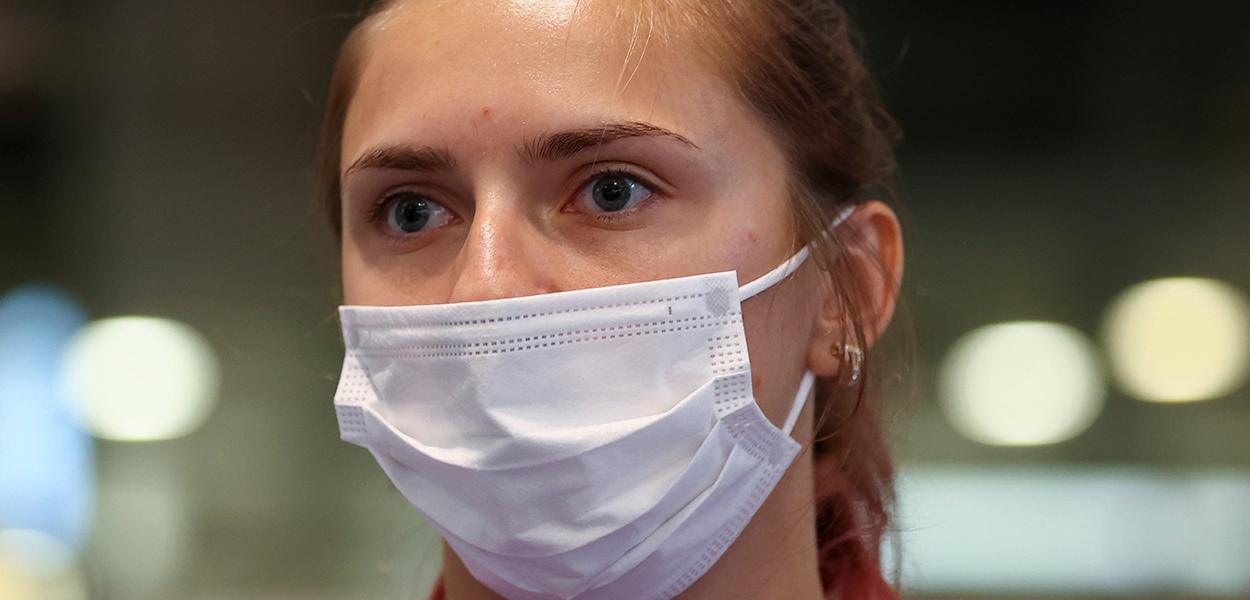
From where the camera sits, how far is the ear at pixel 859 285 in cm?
150

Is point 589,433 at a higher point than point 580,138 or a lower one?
lower

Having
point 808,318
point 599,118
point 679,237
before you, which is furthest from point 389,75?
point 808,318

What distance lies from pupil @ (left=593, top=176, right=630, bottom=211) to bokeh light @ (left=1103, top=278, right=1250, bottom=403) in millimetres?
2607

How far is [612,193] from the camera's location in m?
1.40

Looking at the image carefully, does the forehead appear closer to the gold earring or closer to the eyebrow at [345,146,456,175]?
the eyebrow at [345,146,456,175]

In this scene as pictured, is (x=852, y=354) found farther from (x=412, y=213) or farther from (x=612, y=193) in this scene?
(x=412, y=213)

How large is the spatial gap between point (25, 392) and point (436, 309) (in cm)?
309

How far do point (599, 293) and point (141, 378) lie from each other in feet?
9.81

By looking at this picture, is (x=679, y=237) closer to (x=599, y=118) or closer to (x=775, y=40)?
(x=599, y=118)

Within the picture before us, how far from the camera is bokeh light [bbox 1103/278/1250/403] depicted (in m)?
3.59

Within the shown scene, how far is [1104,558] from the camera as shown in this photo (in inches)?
134

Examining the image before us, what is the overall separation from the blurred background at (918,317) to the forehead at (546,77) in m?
2.04

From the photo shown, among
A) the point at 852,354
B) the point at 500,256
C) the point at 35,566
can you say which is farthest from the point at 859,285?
the point at 35,566

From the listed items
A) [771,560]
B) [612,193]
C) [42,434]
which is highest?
[612,193]
